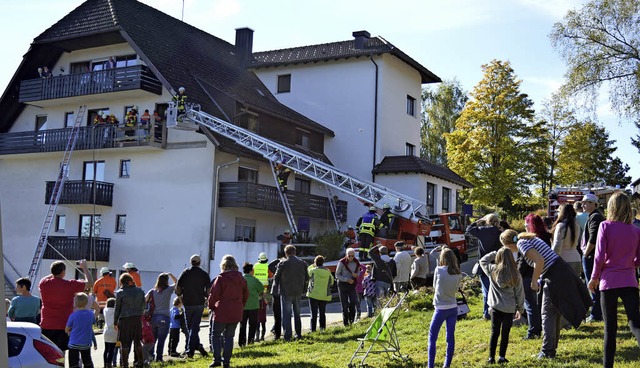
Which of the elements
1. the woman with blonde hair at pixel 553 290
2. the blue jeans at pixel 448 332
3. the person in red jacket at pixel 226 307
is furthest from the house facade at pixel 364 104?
the woman with blonde hair at pixel 553 290

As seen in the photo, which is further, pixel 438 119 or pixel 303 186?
pixel 438 119

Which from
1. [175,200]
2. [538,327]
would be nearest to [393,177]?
[175,200]

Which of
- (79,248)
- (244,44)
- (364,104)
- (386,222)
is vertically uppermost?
(244,44)

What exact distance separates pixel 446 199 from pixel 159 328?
26.5m

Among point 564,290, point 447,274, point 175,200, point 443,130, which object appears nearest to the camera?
point 564,290

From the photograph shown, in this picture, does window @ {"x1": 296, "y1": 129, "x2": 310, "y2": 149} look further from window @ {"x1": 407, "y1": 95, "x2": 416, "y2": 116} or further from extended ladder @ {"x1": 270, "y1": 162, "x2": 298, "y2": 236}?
window @ {"x1": 407, "y1": 95, "x2": 416, "y2": 116}

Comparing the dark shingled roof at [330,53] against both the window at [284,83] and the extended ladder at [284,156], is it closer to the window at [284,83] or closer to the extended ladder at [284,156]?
the window at [284,83]

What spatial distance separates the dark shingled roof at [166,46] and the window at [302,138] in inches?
20.0

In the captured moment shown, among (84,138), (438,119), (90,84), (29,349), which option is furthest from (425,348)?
(438,119)

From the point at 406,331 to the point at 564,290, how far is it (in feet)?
16.2

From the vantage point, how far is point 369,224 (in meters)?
22.6

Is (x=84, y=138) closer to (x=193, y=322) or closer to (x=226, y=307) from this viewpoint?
(x=193, y=322)

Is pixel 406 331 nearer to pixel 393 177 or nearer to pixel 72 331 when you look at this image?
pixel 72 331

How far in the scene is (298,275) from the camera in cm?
1416
